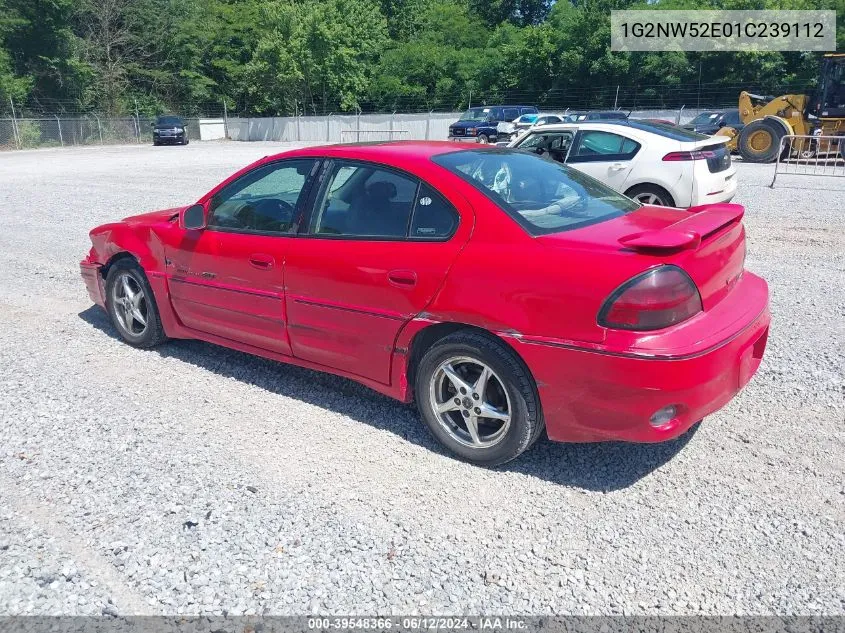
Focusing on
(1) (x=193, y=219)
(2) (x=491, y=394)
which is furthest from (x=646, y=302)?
(1) (x=193, y=219)

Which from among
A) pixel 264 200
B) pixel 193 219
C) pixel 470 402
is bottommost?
pixel 470 402

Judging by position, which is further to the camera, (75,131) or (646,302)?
(75,131)

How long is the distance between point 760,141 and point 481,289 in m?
20.1

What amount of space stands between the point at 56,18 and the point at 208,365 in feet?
167

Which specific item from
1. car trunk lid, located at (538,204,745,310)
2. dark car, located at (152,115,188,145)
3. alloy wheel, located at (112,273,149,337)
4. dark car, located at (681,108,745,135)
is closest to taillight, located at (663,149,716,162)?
car trunk lid, located at (538,204,745,310)

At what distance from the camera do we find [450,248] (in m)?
3.58

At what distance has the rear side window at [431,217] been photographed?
12.0 ft

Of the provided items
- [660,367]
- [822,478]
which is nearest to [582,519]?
[660,367]

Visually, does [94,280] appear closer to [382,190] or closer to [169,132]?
[382,190]

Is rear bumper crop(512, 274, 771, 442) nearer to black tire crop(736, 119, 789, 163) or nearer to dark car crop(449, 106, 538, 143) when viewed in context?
black tire crop(736, 119, 789, 163)

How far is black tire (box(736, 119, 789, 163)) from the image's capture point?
2005 centimetres

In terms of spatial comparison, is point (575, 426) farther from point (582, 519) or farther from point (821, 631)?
point (821, 631)

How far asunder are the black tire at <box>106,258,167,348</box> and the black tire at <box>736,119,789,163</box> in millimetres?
19436

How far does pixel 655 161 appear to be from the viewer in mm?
9312
